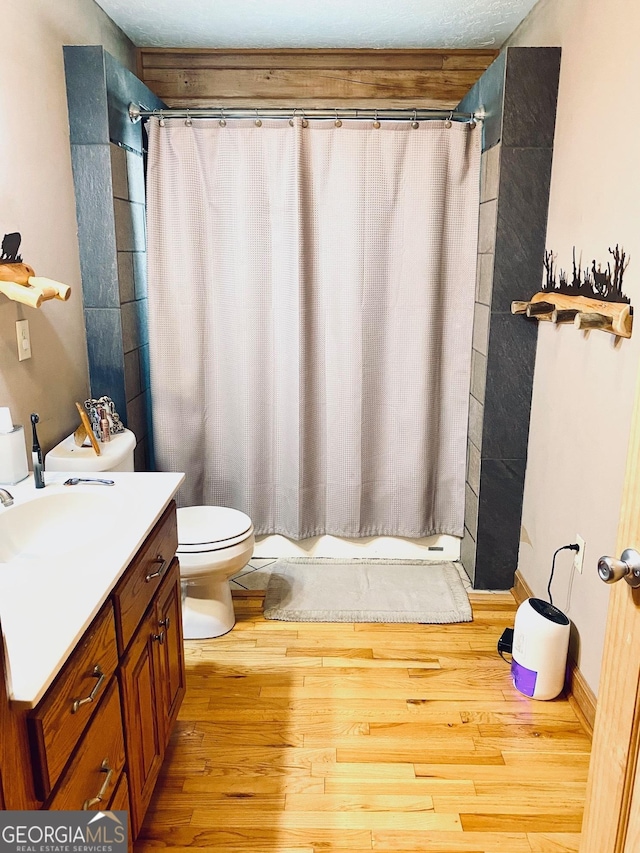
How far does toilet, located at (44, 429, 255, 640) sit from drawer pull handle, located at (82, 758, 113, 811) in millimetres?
1091

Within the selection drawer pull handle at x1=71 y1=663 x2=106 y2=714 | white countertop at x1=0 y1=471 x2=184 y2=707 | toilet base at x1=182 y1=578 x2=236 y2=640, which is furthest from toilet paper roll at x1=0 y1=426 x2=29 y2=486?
toilet base at x1=182 y1=578 x2=236 y2=640

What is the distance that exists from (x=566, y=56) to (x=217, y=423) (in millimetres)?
2031

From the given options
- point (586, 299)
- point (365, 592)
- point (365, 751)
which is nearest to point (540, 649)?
point (365, 751)

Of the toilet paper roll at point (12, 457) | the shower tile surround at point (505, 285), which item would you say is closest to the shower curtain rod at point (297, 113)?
the shower tile surround at point (505, 285)

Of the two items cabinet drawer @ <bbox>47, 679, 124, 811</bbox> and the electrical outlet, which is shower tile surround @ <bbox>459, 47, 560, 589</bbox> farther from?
cabinet drawer @ <bbox>47, 679, 124, 811</bbox>

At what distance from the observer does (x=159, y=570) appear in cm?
183

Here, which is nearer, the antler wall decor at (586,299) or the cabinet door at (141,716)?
the cabinet door at (141,716)

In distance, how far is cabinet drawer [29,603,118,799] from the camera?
1.10 metres

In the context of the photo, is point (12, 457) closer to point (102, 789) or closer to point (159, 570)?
point (159, 570)

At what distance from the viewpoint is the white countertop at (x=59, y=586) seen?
111cm

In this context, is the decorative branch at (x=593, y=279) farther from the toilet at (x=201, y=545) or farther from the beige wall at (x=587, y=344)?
the toilet at (x=201, y=545)

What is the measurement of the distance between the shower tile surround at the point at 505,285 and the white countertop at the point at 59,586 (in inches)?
59.8

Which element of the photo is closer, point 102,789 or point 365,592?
point 102,789

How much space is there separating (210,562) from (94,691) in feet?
3.90
